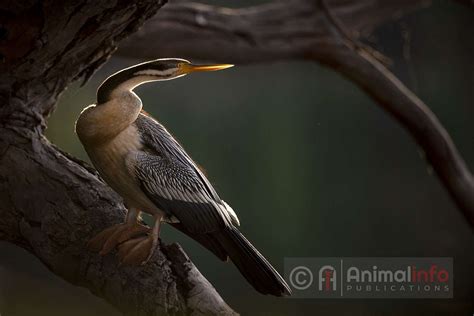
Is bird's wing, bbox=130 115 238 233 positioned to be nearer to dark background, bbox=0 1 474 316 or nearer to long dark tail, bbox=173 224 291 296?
long dark tail, bbox=173 224 291 296

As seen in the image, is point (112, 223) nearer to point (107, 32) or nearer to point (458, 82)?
point (107, 32)

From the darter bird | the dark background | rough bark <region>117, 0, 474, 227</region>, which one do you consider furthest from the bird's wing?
rough bark <region>117, 0, 474, 227</region>

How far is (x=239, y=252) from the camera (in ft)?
2.95

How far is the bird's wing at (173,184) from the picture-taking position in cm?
88

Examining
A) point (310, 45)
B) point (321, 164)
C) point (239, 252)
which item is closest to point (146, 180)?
point (239, 252)

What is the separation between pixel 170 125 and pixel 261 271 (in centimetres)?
31

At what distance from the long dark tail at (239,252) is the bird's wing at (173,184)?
0.05 ft

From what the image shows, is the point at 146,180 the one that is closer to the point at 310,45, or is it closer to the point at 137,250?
the point at 137,250

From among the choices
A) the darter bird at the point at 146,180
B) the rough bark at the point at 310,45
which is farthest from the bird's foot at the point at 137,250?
the rough bark at the point at 310,45

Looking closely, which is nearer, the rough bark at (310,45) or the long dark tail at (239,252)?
the long dark tail at (239,252)

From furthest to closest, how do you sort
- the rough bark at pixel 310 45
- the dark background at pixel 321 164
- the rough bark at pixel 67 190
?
1. the rough bark at pixel 310 45
2. the dark background at pixel 321 164
3. the rough bark at pixel 67 190

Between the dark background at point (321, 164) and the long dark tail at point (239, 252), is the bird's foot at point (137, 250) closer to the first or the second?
the long dark tail at point (239, 252)

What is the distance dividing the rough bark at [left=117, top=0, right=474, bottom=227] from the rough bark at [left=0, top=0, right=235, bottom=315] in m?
0.27

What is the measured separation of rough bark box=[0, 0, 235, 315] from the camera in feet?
2.82
